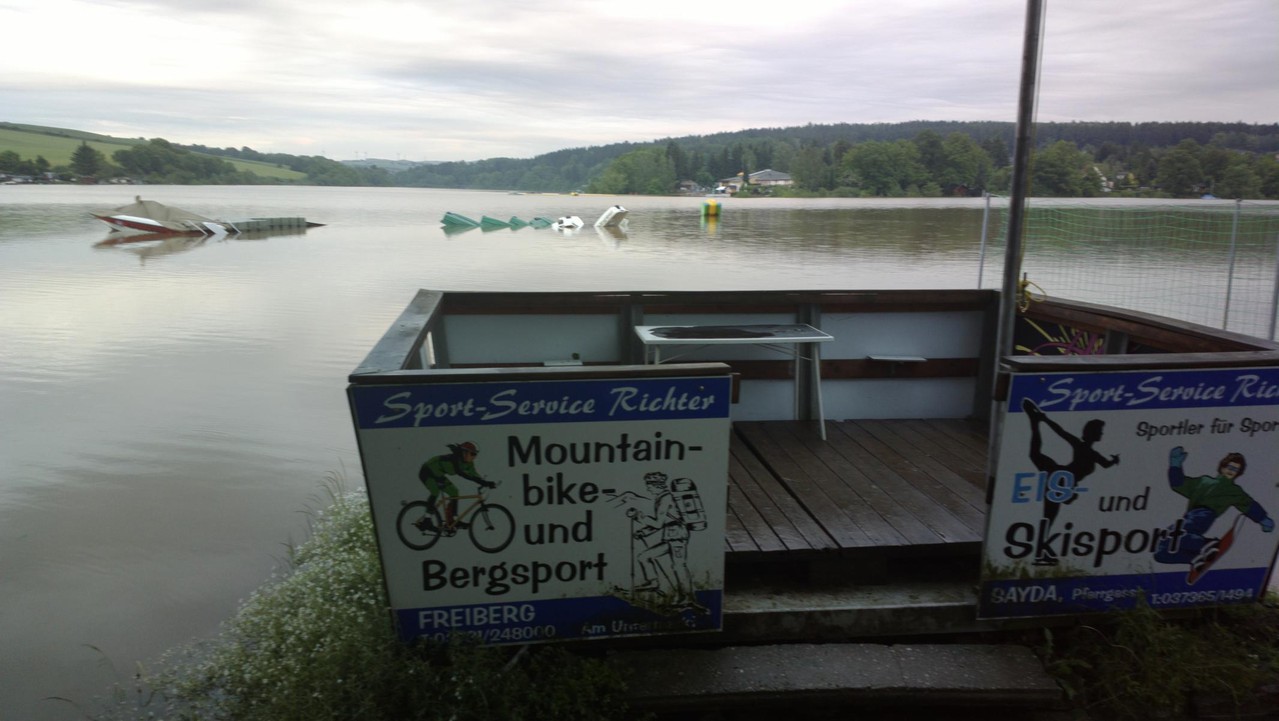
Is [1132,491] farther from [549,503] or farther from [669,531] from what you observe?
[549,503]

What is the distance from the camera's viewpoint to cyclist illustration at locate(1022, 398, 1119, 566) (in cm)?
286

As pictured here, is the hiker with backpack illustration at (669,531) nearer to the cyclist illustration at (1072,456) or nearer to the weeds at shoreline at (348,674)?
the weeds at shoreline at (348,674)

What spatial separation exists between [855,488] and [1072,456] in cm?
112

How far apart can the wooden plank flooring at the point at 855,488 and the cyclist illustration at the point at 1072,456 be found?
1.49 feet

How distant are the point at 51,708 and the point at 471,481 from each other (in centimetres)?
285

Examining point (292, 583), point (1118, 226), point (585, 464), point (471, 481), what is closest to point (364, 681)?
point (471, 481)

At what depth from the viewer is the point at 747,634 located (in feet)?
10.2

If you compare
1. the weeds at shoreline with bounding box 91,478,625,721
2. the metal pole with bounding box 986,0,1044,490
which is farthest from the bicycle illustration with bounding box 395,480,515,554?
the metal pole with bounding box 986,0,1044,490

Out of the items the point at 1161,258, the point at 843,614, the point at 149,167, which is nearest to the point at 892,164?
the point at 1161,258

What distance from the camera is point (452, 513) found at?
109 inches

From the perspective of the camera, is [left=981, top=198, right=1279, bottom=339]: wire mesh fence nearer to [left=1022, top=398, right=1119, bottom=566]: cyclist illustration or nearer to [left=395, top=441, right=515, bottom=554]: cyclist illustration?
[left=1022, top=398, right=1119, bottom=566]: cyclist illustration

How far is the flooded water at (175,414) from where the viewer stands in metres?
4.99

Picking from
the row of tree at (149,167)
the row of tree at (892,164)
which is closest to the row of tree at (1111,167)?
the row of tree at (892,164)

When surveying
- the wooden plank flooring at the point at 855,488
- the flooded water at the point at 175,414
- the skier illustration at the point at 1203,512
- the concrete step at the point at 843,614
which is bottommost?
the flooded water at the point at 175,414
